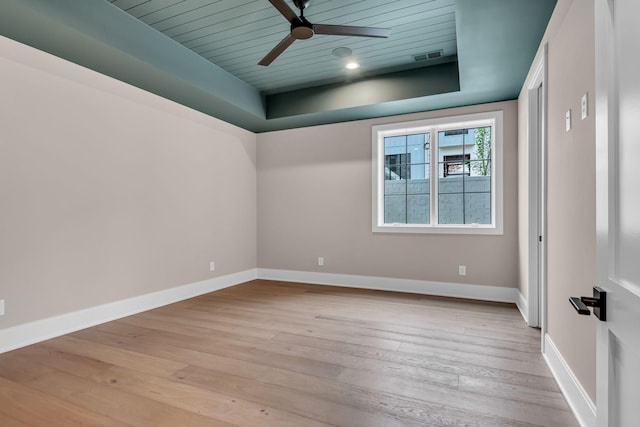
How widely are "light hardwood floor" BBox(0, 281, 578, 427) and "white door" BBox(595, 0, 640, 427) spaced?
3.53 ft

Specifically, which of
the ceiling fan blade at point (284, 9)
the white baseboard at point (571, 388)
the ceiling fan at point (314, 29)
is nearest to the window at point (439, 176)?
the white baseboard at point (571, 388)

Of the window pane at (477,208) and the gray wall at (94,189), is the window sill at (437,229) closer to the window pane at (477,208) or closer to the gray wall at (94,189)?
the window pane at (477,208)

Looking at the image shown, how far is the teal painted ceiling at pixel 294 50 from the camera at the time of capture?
247 centimetres

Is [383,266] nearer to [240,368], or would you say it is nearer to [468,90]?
[468,90]

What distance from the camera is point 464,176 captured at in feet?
14.2

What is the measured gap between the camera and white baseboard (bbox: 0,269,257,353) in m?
2.66

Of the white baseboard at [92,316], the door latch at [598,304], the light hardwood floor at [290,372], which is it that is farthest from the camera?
the white baseboard at [92,316]

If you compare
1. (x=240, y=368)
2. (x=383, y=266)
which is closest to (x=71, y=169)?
(x=240, y=368)

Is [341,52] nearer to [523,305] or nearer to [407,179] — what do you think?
[407,179]

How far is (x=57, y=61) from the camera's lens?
115 inches

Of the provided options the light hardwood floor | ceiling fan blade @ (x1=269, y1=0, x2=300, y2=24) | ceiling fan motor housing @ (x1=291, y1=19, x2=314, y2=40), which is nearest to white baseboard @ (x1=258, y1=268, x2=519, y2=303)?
the light hardwood floor

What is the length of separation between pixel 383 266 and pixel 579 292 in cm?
291

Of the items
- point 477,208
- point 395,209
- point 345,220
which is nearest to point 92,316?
point 345,220

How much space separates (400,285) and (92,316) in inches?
140
